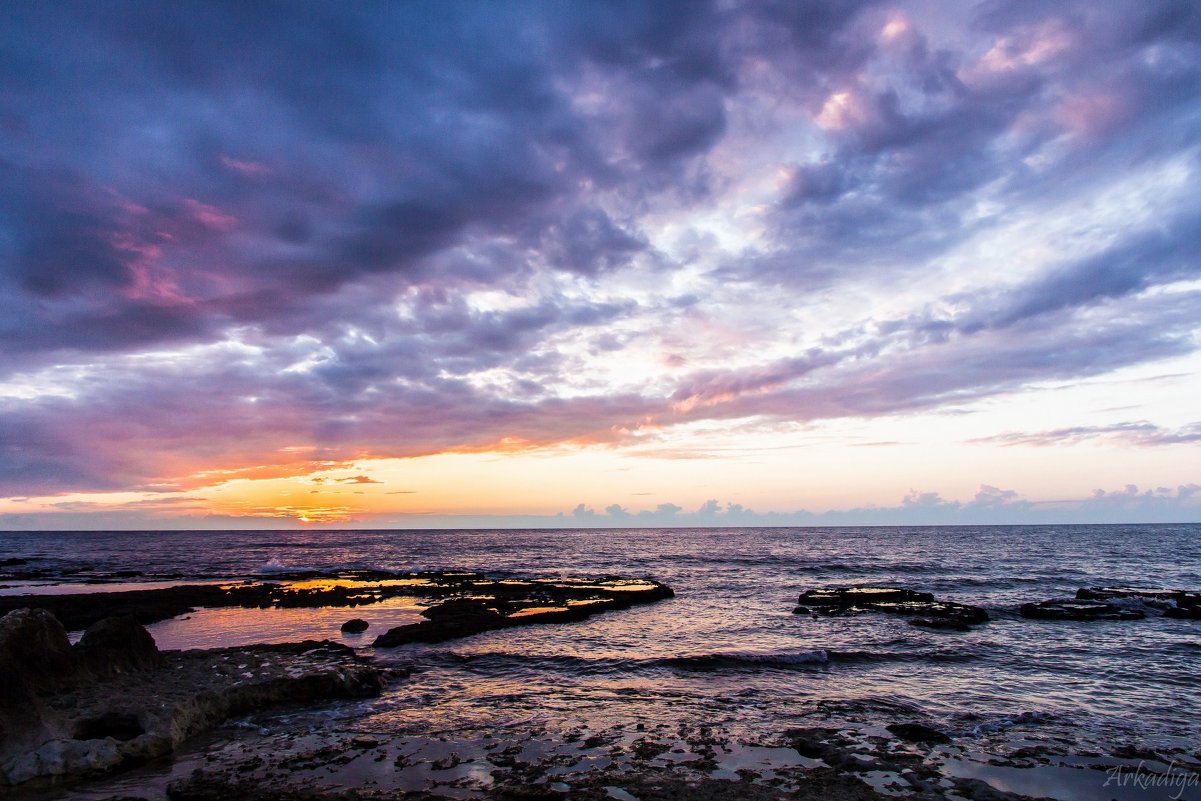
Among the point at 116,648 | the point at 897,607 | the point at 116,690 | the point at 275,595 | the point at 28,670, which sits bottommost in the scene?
the point at 897,607

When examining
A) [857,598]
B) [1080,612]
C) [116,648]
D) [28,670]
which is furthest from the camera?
[857,598]

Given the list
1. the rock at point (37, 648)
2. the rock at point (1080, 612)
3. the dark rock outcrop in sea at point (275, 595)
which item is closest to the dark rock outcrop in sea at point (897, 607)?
the rock at point (1080, 612)

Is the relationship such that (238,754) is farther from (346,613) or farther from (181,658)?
(346,613)

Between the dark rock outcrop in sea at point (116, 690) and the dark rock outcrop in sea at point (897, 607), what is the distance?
29527mm

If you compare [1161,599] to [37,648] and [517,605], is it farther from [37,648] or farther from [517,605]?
Result: [37,648]

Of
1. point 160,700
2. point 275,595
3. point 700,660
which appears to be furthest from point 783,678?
point 275,595

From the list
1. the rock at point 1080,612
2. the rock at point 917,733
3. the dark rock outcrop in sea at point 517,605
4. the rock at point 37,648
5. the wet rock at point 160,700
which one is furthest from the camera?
the rock at point 1080,612

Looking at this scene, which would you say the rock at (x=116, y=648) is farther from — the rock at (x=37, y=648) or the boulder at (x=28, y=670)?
the boulder at (x=28, y=670)

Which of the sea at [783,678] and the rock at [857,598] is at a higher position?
the sea at [783,678]

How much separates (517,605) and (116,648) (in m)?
24.4

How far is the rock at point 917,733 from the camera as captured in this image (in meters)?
15.9

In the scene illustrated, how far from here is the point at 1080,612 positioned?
36.4 m

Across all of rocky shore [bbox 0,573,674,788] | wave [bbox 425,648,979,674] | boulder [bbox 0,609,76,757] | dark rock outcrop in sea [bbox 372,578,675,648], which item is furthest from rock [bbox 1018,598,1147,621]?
boulder [bbox 0,609,76,757]

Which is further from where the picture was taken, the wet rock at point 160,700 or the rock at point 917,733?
the rock at point 917,733
